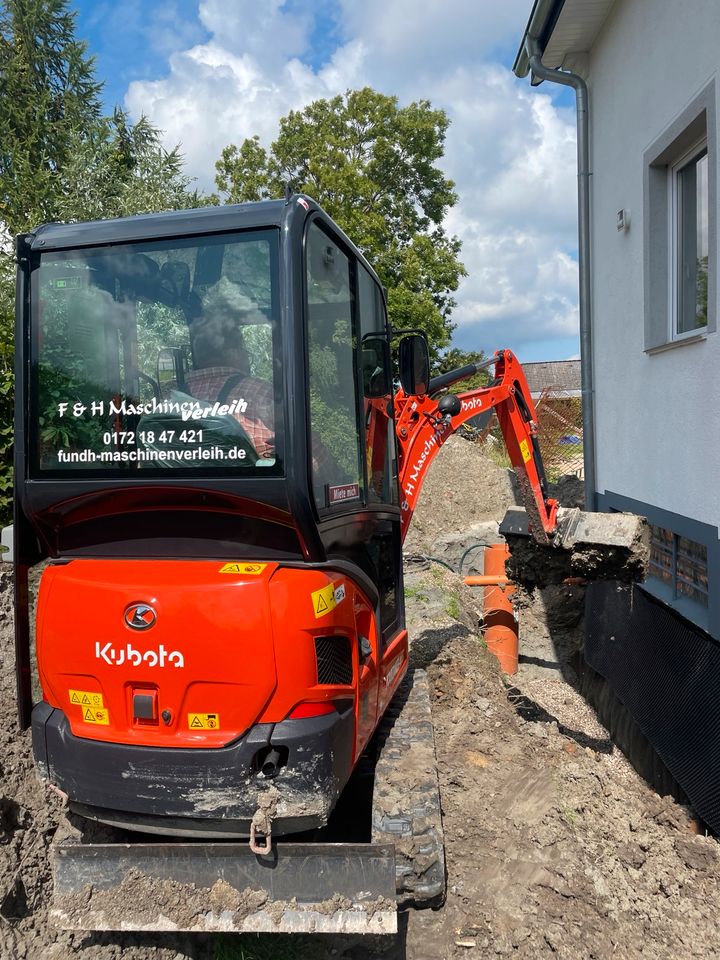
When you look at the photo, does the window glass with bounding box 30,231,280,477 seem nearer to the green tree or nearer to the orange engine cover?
the orange engine cover

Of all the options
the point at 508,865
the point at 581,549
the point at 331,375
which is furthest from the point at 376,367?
the point at 508,865

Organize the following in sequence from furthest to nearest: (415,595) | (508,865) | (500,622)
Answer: (500,622) → (415,595) → (508,865)

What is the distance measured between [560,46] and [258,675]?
7.11 m

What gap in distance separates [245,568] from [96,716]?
86 centimetres

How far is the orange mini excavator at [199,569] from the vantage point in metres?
3.02

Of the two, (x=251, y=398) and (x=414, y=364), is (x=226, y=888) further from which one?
(x=414, y=364)

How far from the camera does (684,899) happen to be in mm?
3746

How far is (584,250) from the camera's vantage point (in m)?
7.79

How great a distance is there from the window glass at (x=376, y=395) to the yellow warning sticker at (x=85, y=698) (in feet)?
5.02

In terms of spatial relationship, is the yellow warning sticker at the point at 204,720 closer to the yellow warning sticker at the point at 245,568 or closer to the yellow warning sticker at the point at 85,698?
the yellow warning sticker at the point at 85,698

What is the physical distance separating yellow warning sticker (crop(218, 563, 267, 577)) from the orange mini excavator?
1 centimetres

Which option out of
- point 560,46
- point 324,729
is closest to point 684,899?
point 324,729

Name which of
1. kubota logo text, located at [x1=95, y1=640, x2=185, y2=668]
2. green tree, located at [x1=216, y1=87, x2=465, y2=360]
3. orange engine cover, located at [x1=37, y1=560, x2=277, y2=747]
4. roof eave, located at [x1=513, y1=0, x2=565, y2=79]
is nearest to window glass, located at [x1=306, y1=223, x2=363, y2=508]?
orange engine cover, located at [x1=37, y1=560, x2=277, y2=747]

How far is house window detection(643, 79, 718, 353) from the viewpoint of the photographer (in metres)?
5.34
